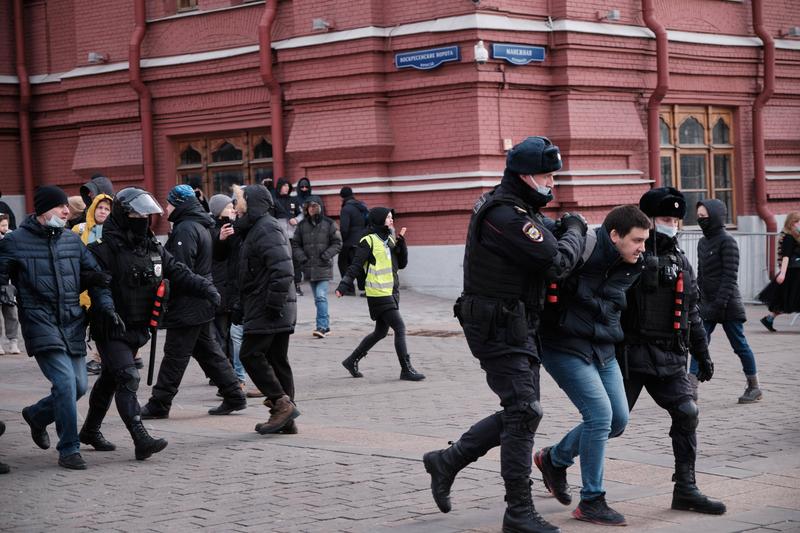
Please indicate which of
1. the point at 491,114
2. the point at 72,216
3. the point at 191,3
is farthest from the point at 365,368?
the point at 191,3

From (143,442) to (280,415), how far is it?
47.2 inches

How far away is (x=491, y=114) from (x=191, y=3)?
6.61 metres

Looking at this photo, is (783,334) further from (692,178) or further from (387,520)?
(387,520)

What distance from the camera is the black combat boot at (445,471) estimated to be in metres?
6.93

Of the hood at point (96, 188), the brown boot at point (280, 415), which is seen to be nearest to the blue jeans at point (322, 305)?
the hood at point (96, 188)

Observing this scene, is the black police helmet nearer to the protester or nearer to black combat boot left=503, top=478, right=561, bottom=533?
black combat boot left=503, top=478, right=561, bottom=533

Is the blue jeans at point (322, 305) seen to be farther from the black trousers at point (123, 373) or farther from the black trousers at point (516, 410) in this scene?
the black trousers at point (516, 410)

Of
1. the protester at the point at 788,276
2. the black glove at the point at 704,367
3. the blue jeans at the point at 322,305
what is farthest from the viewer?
the protester at the point at 788,276

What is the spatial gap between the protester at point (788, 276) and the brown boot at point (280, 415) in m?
9.26

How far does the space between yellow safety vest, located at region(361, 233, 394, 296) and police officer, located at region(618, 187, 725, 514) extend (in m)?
6.27

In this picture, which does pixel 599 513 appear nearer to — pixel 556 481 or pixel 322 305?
pixel 556 481

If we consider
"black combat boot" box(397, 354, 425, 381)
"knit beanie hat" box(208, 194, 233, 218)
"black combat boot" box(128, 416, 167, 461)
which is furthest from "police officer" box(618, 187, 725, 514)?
"black combat boot" box(397, 354, 425, 381)

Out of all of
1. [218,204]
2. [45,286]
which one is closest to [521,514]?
[45,286]

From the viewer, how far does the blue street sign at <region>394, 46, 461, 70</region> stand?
2002cm
